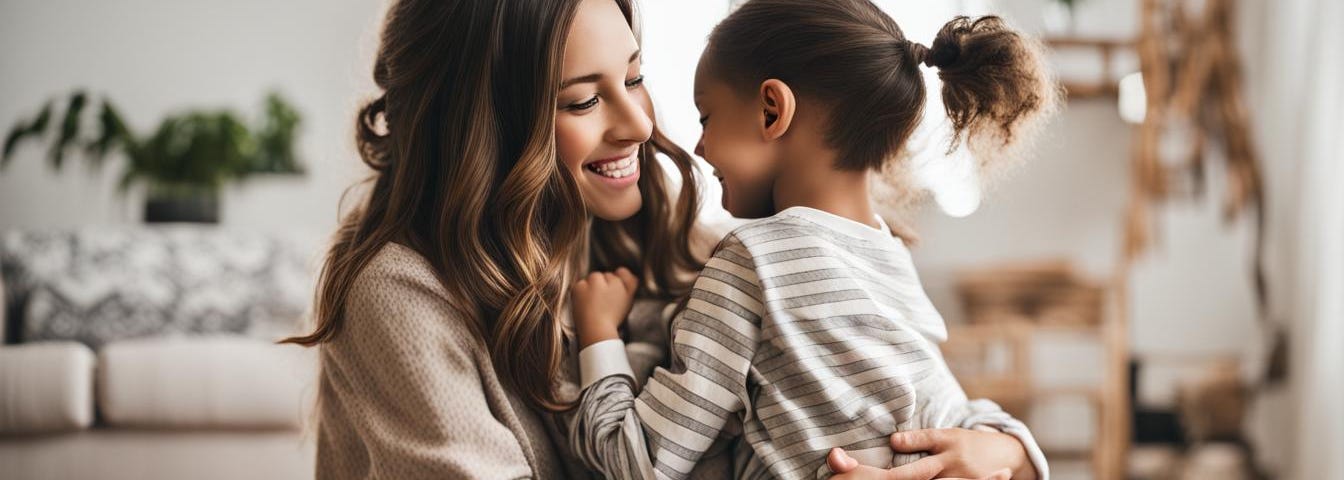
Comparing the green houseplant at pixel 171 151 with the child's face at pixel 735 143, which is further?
the green houseplant at pixel 171 151

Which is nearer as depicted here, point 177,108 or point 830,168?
point 830,168

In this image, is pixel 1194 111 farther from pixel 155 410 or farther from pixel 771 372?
pixel 155 410

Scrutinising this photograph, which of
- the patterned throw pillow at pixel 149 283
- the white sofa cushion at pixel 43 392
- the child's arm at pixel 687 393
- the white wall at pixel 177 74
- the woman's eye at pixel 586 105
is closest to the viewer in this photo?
the child's arm at pixel 687 393

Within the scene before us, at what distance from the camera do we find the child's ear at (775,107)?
3.40ft

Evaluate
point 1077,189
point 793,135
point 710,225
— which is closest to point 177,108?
point 710,225

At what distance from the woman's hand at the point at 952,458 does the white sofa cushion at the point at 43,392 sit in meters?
2.06

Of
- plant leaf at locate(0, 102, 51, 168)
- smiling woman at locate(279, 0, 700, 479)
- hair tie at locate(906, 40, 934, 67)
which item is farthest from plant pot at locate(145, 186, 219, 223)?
hair tie at locate(906, 40, 934, 67)

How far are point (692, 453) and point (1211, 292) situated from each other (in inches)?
121

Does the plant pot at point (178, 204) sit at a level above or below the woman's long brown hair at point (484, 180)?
below

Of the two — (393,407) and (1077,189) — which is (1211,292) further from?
(393,407)

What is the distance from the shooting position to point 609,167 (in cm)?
110

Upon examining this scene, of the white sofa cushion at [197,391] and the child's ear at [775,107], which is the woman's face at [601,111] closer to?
the child's ear at [775,107]

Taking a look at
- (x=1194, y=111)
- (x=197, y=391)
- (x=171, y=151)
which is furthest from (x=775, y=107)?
(x=171, y=151)

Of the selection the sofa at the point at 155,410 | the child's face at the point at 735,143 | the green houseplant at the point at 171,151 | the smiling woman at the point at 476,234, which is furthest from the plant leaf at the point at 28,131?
the child's face at the point at 735,143
